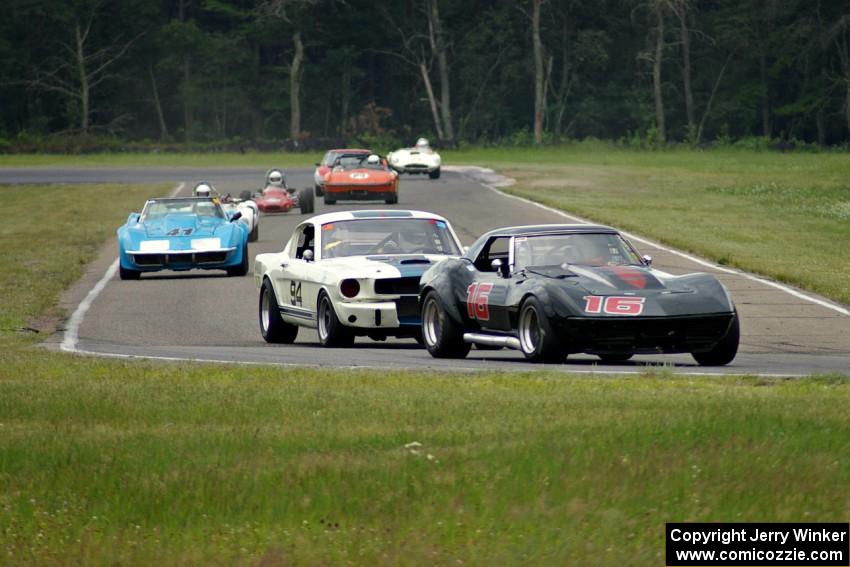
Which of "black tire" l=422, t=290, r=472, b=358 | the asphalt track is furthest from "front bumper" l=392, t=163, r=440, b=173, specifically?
"black tire" l=422, t=290, r=472, b=358

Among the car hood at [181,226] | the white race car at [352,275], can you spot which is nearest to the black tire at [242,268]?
the car hood at [181,226]

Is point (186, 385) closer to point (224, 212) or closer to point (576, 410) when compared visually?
point (576, 410)

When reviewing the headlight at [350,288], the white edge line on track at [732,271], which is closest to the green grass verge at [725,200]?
the white edge line on track at [732,271]

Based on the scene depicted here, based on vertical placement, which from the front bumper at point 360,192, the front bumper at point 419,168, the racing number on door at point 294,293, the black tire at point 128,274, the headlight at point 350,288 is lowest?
the front bumper at point 419,168

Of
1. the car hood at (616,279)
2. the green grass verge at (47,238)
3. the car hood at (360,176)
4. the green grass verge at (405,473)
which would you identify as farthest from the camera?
the car hood at (360,176)

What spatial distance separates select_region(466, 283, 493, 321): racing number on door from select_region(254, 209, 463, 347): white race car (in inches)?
60.4

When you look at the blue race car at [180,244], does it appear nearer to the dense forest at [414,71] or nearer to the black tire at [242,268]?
the black tire at [242,268]

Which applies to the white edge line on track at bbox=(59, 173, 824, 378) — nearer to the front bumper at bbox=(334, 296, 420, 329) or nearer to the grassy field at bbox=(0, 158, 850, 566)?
the grassy field at bbox=(0, 158, 850, 566)

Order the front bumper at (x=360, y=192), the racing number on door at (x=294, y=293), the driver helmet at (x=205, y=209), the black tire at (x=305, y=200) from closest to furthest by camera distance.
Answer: the racing number on door at (x=294, y=293)
the driver helmet at (x=205, y=209)
the black tire at (x=305, y=200)
the front bumper at (x=360, y=192)

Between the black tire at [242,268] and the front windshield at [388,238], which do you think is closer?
the front windshield at [388,238]

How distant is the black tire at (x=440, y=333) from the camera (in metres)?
14.5

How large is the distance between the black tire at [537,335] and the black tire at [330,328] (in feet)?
9.29

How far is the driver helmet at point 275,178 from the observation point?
40000 millimetres

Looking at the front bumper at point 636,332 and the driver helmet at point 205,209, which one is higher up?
the front bumper at point 636,332
